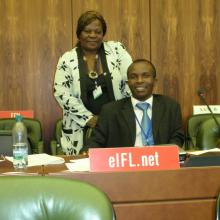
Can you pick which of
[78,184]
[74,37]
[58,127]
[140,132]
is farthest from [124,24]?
[78,184]

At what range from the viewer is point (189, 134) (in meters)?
4.93

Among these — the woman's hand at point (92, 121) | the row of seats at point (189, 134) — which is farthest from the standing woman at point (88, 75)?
the row of seats at point (189, 134)

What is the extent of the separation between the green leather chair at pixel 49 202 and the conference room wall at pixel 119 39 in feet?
13.2

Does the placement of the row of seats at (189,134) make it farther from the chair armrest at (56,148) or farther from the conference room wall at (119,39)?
the conference room wall at (119,39)

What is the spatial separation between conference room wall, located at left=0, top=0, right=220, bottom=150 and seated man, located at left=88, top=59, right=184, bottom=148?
7.60ft

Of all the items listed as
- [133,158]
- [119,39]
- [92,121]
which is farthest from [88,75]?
[119,39]

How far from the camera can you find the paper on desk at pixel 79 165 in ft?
8.20

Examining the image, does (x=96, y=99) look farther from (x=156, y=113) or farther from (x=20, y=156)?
(x=20, y=156)

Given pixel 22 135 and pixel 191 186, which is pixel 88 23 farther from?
pixel 191 186

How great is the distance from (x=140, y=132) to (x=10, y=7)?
2.85 meters

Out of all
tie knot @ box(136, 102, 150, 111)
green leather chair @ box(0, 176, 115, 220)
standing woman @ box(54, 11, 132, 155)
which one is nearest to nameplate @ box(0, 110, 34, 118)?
standing woman @ box(54, 11, 132, 155)

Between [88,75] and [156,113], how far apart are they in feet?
2.70

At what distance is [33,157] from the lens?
2.95 m

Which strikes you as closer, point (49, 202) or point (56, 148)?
point (49, 202)
